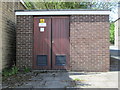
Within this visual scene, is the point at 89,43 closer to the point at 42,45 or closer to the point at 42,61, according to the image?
the point at 42,45

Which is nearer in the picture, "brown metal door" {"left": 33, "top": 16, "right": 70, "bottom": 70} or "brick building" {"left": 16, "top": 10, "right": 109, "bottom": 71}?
"brick building" {"left": 16, "top": 10, "right": 109, "bottom": 71}

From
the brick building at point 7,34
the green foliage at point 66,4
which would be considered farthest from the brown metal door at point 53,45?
the green foliage at point 66,4

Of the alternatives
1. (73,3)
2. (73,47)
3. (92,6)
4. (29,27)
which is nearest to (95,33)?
(73,47)

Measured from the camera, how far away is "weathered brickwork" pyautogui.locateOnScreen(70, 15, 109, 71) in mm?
7301

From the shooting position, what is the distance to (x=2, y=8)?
7.11 m

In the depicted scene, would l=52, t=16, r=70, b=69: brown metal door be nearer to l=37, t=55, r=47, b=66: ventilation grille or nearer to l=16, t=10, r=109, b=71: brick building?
l=16, t=10, r=109, b=71: brick building

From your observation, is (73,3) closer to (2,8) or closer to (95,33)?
(95,33)

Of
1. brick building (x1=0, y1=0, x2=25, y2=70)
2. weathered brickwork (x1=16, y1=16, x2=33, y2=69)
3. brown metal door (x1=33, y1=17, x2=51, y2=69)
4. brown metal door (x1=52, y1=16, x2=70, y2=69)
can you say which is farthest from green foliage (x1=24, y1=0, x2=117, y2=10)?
weathered brickwork (x1=16, y1=16, x2=33, y2=69)

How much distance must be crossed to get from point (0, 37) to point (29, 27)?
1.32m

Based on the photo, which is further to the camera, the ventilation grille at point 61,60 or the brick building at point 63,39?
the ventilation grille at point 61,60

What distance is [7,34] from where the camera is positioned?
25.2ft

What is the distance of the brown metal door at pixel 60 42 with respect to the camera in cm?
745

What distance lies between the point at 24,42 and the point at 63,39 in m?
1.76

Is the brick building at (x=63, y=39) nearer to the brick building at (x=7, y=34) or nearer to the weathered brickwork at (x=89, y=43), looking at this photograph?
the weathered brickwork at (x=89, y=43)
